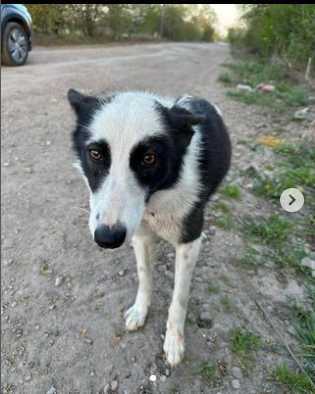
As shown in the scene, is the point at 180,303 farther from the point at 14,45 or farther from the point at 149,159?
the point at 14,45

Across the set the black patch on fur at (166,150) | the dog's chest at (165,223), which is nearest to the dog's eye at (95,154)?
the black patch on fur at (166,150)

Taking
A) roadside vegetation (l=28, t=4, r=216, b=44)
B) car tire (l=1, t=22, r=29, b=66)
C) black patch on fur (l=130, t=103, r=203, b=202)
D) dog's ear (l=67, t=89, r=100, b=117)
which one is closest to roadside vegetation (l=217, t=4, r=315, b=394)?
black patch on fur (l=130, t=103, r=203, b=202)

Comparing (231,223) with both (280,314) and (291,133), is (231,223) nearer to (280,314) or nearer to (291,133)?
(280,314)

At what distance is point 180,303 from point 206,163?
827 mm

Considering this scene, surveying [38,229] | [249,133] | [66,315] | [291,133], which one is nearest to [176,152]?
[66,315]

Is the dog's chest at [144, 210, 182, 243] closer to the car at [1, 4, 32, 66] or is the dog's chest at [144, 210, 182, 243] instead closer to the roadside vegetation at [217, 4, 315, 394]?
the roadside vegetation at [217, 4, 315, 394]

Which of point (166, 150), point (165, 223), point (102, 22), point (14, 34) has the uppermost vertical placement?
point (102, 22)

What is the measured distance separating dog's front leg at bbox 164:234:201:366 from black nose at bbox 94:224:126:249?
0.69 metres

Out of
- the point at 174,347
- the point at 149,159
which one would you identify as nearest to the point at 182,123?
the point at 149,159

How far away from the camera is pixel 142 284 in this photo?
2434mm

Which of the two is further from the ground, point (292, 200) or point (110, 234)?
point (110, 234)

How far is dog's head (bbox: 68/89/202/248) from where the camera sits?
5.05ft

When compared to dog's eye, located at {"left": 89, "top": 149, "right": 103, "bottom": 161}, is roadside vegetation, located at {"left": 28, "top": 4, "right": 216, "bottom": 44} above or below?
above

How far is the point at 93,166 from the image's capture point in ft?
5.76
